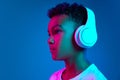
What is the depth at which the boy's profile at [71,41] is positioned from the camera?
895mm

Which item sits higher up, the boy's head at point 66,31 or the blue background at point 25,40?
the blue background at point 25,40

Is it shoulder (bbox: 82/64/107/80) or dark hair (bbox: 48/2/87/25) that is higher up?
dark hair (bbox: 48/2/87/25)

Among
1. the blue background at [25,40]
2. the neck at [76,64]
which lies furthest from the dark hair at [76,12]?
the blue background at [25,40]

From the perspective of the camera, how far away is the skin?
A: 2.96 ft

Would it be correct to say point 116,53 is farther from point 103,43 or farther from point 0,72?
point 0,72

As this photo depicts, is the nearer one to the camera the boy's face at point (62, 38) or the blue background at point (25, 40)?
the boy's face at point (62, 38)

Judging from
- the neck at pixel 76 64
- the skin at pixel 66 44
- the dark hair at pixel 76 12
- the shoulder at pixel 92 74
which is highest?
the dark hair at pixel 76 12

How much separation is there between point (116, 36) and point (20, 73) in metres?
0.50

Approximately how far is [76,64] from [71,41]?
0.09m

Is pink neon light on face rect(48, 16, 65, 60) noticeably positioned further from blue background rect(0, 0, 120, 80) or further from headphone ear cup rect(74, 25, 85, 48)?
blue background rect(0, 0, 120, 80)

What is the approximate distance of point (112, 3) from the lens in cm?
121

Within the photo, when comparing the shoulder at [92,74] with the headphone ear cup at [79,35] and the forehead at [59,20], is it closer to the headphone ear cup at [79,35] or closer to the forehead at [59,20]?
the headphone ear cup at [79,35]

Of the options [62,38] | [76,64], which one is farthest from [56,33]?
[76,64]

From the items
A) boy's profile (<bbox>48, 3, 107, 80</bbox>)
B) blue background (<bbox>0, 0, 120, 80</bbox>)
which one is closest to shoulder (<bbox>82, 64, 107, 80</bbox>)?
boy's profile (<bbox>48, 3, 107, 80</bbox>)
